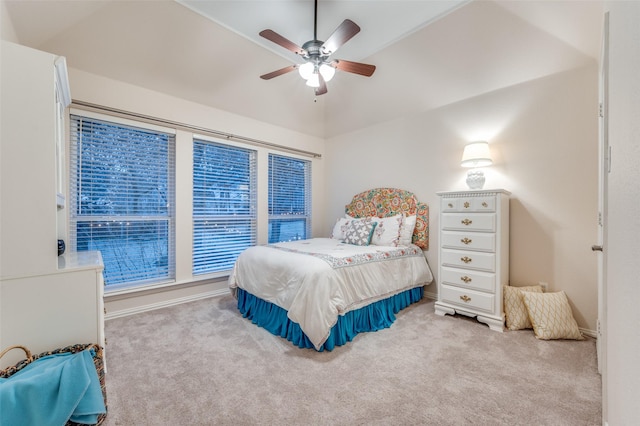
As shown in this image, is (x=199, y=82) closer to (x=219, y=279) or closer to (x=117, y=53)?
(x=117, y=53)

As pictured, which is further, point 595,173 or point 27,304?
point 595,173

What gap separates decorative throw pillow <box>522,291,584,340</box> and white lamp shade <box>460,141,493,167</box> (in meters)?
1.36

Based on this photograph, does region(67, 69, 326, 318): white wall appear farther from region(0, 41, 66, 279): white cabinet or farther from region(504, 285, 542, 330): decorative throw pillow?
region(504, 285, 542, 330): decorative throw pillow

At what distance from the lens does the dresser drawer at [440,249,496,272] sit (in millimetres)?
2473

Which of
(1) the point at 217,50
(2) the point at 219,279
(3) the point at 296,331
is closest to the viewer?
(3) the point at 296,331

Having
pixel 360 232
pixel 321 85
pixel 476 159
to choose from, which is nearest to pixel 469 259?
pixel 476 159

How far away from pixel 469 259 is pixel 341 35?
2.30 meters

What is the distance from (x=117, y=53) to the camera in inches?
100

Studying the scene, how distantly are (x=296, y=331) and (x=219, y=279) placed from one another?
177 centimetres

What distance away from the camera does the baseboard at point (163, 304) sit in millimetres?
2730

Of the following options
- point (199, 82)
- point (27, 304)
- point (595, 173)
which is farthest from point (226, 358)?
point (595, 173)

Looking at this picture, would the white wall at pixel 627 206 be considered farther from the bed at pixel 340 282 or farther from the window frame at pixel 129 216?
the window frame at pixel 129 216

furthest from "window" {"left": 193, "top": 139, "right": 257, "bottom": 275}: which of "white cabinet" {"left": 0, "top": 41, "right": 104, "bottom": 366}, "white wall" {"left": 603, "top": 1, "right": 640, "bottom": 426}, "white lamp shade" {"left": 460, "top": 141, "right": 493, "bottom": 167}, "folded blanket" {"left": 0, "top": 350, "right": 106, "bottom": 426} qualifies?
"white wall" {"left": 603, "top": 1, "right": 640, "bottom": 426}

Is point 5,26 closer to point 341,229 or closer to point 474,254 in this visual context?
point 341,229
